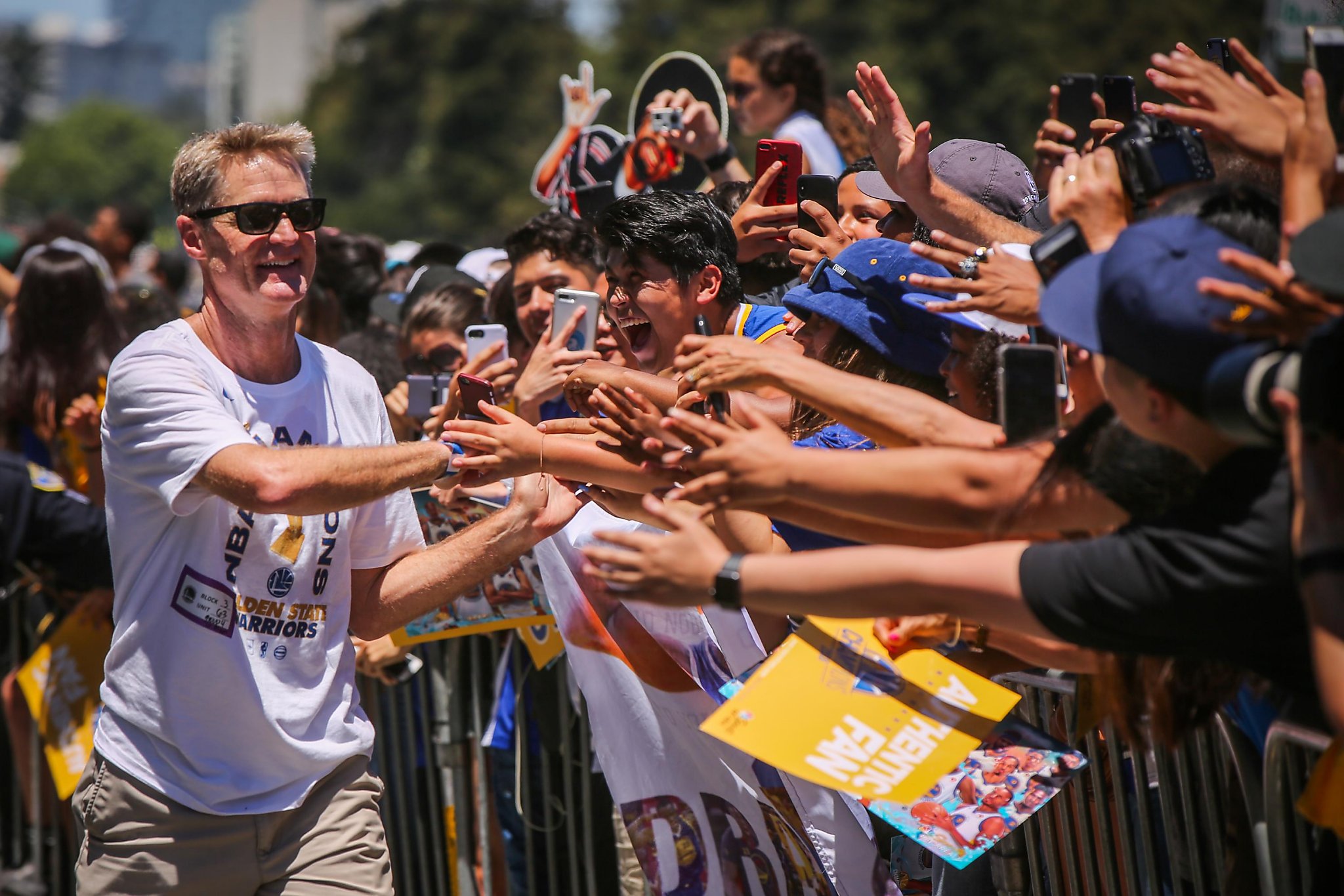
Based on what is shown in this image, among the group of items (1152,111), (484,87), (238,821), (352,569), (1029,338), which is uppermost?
(484,87)

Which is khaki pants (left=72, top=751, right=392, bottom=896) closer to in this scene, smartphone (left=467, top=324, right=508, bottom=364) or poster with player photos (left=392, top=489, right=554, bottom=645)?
poster with player photos (left=392, top=489, right=554, bottom=645)

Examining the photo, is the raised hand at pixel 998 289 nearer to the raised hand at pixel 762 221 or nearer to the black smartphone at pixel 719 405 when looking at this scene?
the black smartphone at pixel 719 405

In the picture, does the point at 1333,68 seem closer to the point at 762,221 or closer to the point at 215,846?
the point at 762,221

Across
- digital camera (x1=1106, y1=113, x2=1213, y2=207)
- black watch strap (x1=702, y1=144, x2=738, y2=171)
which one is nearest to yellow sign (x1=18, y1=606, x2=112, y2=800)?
black watch strap (x1=702, y1=144, x2=738, y2=171)

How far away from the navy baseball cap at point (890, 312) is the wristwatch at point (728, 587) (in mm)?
1199

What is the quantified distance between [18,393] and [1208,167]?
5128 millimetres

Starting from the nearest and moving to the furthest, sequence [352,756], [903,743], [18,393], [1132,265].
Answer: [1132,265]
[903,743]
[352,756]
[18,393]

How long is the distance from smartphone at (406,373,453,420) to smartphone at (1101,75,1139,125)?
6.98 feet

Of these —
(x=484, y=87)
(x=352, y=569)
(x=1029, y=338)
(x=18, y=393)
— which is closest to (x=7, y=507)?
(x=18, y=393)

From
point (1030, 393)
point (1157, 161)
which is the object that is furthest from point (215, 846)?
point (1157, 161)

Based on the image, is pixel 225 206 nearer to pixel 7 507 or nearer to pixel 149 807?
pixel 149 807

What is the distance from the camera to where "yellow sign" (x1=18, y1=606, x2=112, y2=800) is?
5543mm

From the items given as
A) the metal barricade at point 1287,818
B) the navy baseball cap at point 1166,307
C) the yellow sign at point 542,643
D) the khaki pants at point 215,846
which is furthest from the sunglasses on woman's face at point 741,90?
the metal barricade at point 1287,818

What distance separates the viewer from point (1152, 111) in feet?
10.6
